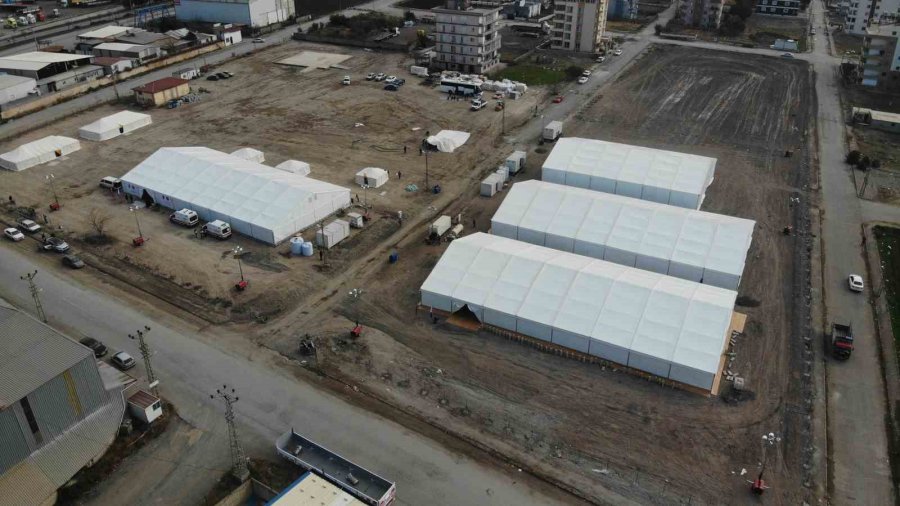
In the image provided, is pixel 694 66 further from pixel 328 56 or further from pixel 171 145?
pixel 171 145

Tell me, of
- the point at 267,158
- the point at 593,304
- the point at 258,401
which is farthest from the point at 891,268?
the point at 267,158

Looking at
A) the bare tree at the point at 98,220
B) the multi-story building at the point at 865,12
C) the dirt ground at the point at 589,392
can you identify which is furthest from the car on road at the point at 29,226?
the multi-story building at the point at 865,12

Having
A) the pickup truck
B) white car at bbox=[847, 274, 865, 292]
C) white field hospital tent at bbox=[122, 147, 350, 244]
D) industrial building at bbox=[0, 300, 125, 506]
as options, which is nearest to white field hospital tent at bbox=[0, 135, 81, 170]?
white field hospital tent at bbox=[122, 147, 350, 244]

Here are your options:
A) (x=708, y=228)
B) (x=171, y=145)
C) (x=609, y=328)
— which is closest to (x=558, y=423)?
(x=609, y=328)

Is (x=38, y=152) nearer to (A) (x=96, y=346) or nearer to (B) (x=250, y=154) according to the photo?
(B) (x=250, y=154)

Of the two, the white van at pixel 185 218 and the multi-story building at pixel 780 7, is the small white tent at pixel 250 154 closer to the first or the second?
the white van at pixel 185 218

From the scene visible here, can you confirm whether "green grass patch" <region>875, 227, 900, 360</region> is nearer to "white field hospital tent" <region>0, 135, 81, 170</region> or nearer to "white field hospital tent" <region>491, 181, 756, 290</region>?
"white field hospital tent" <region>491, 181, 756, 290</region>
